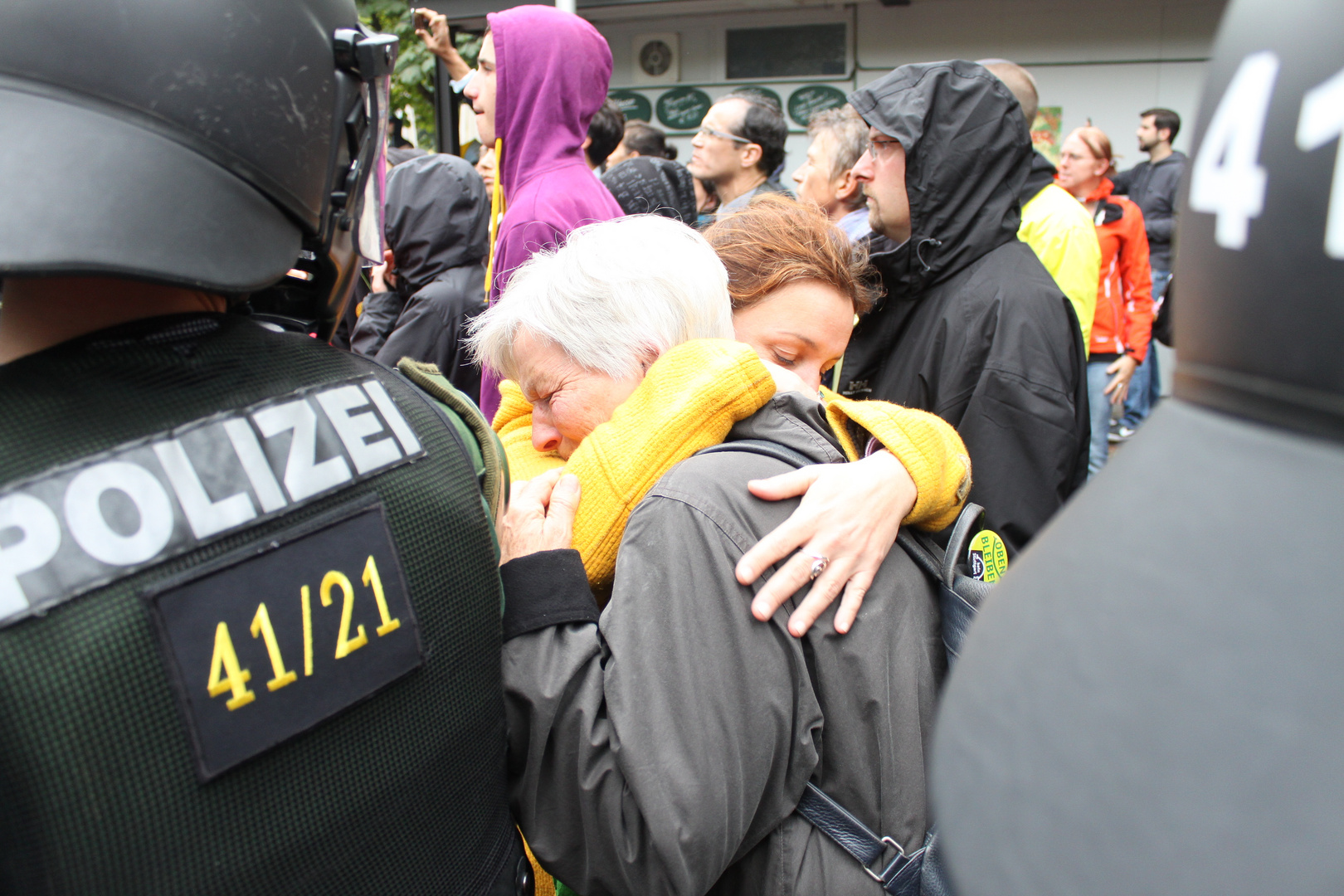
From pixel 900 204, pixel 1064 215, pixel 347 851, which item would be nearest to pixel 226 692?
pixel 347 851

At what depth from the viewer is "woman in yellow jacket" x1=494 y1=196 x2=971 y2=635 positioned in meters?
1.25

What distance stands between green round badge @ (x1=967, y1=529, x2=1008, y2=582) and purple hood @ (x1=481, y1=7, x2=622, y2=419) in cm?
198

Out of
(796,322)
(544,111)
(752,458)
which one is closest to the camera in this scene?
(752,458)

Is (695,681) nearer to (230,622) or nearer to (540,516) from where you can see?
(540,516)

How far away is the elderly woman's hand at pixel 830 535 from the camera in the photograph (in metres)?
1.20

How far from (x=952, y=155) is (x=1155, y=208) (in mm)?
6138

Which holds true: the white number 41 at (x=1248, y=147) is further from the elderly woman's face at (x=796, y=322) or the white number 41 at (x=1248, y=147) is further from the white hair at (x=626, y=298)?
the elderly woman's face at (x=796, y=322)

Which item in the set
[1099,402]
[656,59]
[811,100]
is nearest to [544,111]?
[1099,402]

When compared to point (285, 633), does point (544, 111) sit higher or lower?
higher

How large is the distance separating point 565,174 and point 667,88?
8740mm

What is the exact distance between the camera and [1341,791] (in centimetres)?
28

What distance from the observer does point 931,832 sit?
1.24 meters

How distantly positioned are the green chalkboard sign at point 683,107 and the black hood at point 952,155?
345 inches

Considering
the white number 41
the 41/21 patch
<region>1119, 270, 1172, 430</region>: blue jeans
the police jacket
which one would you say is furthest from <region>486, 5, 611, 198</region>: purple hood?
<region>1119, 270, 1172, 430</region>: blue jeans
